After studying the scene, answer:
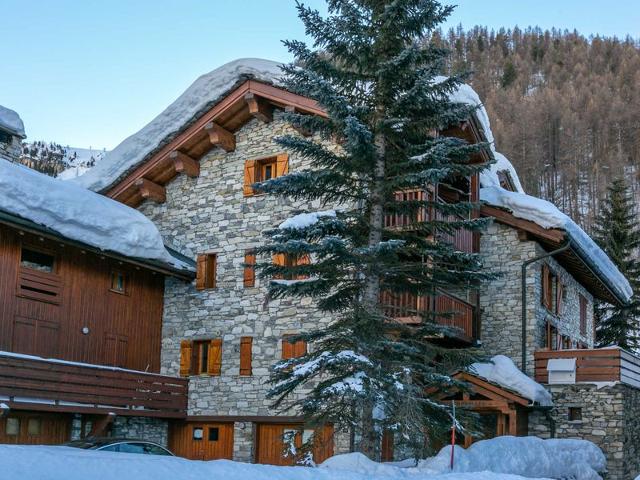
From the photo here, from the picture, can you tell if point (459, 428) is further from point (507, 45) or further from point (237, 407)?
point (507, 45)

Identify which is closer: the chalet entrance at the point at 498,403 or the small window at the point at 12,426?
the small window at the point at 12,426

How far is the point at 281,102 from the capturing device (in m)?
20.2

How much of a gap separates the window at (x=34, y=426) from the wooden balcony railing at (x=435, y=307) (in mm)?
7744

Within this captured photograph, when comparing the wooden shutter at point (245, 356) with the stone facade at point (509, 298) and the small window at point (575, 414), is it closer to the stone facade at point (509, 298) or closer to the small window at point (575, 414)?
the stone facade at point (509, 298)

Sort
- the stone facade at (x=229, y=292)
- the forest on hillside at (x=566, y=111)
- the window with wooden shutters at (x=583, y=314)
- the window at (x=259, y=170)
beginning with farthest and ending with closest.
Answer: the forest on hillside at (x=566, y=111), the window with wooden shutters at (x=583, y=314), the window at (x=259, y=170), the stone facade at (x=229, y=292)

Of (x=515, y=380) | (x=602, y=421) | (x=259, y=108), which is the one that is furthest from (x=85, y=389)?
(x=602, y=421)

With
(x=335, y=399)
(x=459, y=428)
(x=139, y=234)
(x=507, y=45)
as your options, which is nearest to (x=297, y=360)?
(x=335, y=399)

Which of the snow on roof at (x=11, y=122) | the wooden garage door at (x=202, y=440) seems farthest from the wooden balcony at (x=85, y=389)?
the snow on roof at (x=11, y=122)

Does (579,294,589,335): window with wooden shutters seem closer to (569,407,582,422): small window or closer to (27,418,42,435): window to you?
(569,407,582,422): small window

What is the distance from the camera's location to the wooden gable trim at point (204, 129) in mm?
19984

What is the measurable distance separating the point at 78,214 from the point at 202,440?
6.60 m

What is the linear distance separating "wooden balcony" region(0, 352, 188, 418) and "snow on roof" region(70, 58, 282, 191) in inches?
251

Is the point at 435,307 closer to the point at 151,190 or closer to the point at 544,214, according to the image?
the point at 544,214

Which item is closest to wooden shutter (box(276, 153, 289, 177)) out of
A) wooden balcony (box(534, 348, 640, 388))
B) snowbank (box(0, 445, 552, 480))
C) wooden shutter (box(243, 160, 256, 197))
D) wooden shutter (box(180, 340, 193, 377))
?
wooden shutter (box(243, 160, 256, 197))
